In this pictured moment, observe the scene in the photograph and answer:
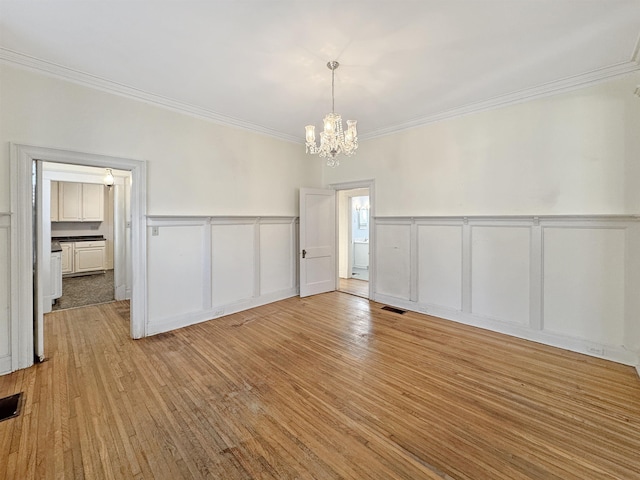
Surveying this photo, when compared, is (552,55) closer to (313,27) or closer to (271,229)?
(313,27)

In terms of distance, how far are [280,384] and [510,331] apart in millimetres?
3106

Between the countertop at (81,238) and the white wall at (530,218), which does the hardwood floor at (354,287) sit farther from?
the countertop at (81,238)

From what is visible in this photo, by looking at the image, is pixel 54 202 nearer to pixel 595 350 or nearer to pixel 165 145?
pixel 165 145

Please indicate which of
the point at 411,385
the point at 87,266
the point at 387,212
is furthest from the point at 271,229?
the point at 87,266

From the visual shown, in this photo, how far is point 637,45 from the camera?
254 cm

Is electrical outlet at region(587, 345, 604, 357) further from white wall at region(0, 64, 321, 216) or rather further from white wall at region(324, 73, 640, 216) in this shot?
white wall at region(0, 64, 321, 216)

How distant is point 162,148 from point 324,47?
2.56 meters

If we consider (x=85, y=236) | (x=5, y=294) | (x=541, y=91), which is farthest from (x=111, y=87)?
(x=85, y=236)

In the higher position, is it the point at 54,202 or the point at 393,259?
the point at 54,202

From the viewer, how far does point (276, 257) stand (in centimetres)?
530

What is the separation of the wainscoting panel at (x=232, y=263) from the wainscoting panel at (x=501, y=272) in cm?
356

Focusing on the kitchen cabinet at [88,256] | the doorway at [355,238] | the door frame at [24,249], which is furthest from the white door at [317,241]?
the kitchen cabinet at [88,256]

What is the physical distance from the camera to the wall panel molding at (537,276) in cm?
296

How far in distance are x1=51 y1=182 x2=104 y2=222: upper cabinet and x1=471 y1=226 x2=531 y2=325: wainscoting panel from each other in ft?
30.8
